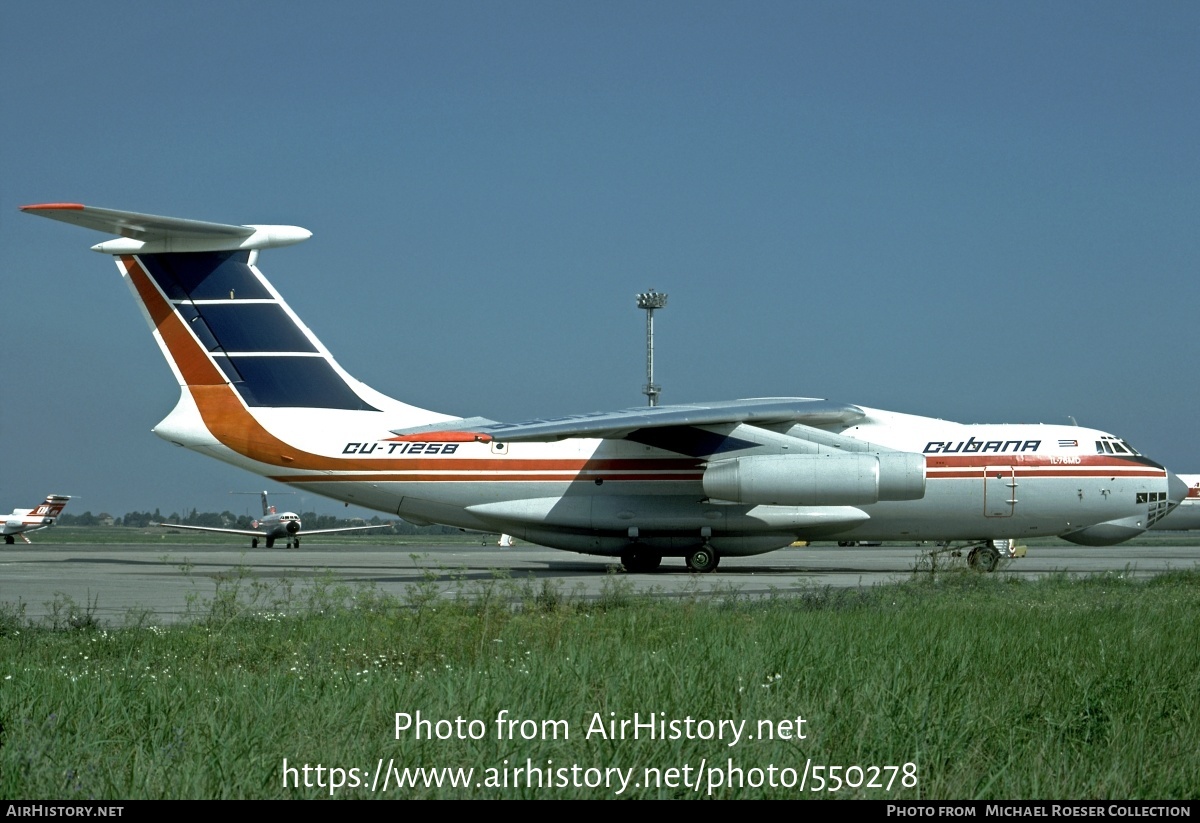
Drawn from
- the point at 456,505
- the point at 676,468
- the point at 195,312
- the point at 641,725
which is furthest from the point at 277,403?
the point at 641,725

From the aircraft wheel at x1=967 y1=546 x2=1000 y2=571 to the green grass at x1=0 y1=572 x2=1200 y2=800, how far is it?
12.4 m

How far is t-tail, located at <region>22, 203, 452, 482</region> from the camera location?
Result: 19.8 m

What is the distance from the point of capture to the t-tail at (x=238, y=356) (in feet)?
64.8

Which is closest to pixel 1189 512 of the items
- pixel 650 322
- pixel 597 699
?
pixel 650 322

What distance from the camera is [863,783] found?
4055mm

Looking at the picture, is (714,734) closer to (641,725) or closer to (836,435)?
(641,725)

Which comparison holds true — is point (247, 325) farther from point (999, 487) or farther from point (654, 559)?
point (999, 487)

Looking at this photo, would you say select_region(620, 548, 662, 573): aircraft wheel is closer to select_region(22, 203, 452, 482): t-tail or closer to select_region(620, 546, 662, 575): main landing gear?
select_region(620, 546, 662, 575): main landing gear

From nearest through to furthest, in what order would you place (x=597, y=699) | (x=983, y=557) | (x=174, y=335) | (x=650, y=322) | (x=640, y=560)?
(x=597, y=699) → (x=174, y=335) → (x=640, y=560) → (x=983, y=557) → (x=650, y=322)

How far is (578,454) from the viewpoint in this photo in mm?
20484

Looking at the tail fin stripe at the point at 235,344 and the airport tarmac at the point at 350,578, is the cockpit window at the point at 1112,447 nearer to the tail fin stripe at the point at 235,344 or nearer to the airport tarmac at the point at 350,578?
the airport tarmac at the point at 350,578

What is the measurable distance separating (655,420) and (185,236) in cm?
833

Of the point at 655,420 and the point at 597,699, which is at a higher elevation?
the point at 655,420
